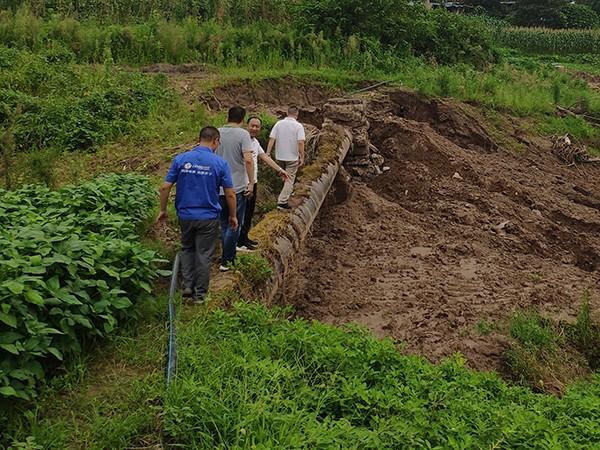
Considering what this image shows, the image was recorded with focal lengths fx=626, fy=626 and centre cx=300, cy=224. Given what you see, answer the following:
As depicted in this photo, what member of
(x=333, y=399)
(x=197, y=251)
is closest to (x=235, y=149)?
(x=197, y=251)

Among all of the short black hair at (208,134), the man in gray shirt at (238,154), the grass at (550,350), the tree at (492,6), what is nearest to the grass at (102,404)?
the short black hair at (208,134)

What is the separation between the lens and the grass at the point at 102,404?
12.3ft

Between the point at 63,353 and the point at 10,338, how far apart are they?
0.67m

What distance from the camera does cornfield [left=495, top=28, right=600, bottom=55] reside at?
138 feet

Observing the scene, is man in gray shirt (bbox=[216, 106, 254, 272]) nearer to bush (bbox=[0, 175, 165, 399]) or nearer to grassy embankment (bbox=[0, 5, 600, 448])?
bush (bbox=[0, 175, 165, 399])

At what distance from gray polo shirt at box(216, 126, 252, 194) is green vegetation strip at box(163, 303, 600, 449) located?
73.9 inches

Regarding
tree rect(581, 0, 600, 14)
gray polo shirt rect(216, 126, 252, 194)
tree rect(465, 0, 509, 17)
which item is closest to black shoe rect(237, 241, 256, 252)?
gray polo shirt rect(216, 126, 252, 194)

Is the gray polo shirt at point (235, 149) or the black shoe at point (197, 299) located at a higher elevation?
the gray polo shirt at point (235, 149)

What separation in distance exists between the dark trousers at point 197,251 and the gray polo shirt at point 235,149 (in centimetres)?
106

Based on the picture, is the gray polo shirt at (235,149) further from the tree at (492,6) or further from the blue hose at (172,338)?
the tree at (492,6)

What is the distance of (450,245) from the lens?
985 centimetres

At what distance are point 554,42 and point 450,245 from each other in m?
38.0

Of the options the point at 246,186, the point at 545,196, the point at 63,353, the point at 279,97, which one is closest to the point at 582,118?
the point at 545,196

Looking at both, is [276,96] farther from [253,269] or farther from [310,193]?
[253,269]
